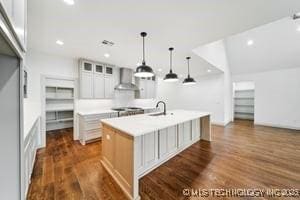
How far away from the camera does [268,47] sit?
527cm

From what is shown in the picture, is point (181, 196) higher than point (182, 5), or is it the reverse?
point (182, 5)

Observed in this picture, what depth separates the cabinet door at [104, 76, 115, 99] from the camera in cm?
472

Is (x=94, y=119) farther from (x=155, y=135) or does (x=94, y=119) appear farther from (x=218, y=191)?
(x=218, y=191)

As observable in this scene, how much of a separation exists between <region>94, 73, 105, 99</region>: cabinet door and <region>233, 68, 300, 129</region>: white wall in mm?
7093

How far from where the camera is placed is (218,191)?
6.20 ft

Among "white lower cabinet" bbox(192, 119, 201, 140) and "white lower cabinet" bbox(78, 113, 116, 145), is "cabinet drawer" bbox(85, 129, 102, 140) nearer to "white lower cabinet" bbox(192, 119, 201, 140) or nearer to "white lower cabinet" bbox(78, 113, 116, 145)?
"white lower cabinet" bbox(78, 113, 116, 145)

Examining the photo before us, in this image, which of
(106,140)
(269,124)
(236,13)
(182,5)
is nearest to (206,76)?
(269,124)

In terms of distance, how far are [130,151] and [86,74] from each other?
3.38 m

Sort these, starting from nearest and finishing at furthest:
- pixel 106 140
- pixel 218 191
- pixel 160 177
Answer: pixel 218 191
pixel 160 177
pixel 106 140

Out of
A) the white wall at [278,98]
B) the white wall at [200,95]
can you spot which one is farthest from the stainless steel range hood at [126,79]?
the white wall at [278,98]

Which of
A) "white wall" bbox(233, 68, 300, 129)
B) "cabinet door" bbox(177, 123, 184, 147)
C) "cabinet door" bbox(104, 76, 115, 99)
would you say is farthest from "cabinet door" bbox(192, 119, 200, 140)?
"white wall" bbox(233, 68, 300, 129)

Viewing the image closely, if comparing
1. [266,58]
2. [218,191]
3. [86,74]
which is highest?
[266,58]

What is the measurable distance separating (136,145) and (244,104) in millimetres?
8782

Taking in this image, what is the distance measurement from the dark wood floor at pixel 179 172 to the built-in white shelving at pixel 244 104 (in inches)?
192
